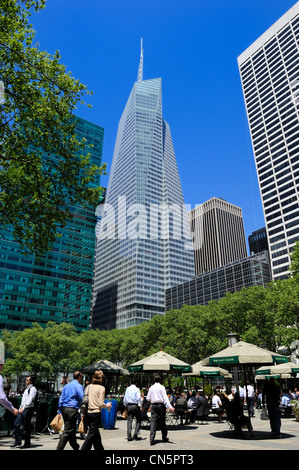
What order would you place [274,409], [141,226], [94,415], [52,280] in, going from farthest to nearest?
[141,226]
[52,280]
[274,409]
[94,415]

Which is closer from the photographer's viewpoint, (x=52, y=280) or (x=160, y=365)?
(x=160, y=365)

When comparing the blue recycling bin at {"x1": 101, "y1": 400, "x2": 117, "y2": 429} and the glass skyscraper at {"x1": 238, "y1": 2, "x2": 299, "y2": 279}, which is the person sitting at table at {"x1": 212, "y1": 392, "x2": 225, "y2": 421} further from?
the glass skyscraper at {"x1": 238, "y1": 2, "x2": 299, "y2": 279}

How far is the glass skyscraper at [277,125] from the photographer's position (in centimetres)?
10125

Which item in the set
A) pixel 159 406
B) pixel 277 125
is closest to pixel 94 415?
pixel 159 406

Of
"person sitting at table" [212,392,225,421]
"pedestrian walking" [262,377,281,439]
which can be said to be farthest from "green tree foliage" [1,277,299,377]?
"pedestrian walking" [262,377,281,439]

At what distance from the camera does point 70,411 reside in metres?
6.73

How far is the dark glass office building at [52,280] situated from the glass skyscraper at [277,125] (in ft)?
204

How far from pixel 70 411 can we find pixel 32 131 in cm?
1244

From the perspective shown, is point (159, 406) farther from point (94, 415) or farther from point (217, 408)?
point (217, 408)

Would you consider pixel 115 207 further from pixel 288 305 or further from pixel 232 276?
pixel 288 305

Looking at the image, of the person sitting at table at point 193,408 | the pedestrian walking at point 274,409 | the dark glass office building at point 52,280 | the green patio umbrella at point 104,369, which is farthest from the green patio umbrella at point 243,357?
the dark glass office building at point 52,280

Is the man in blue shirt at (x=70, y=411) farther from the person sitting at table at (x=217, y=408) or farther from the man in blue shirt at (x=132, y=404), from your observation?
the person sitting at table at (x=217, y=408)

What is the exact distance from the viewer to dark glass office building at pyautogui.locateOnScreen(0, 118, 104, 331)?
102125 mm

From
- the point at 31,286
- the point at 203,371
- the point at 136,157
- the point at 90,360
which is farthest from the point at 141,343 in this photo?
the point at 136,157
